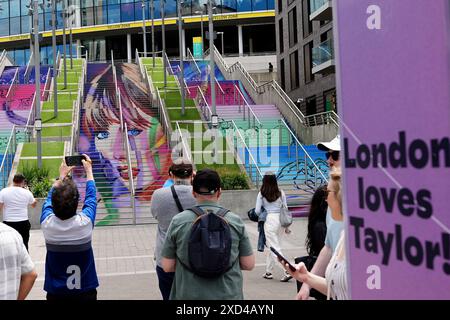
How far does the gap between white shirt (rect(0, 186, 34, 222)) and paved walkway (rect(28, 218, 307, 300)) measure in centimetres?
102

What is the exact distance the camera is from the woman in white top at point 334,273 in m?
2.74

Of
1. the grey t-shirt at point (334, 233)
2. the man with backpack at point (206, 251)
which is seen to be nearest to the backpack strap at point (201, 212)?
the man with backpack at point (206, 251)

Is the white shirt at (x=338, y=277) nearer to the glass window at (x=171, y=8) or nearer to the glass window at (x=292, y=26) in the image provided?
the glass window at (x=292, y=26)

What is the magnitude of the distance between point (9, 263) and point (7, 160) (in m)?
18.0

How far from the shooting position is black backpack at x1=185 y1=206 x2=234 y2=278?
11.2 ft

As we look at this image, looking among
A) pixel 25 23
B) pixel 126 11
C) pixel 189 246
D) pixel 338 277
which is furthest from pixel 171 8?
pixel 338 277

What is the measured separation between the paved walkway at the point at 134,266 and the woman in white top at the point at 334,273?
13.7 ft

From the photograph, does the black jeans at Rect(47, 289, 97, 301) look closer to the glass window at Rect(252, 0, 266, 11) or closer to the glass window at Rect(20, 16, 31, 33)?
the glass window at Rect(252, 0, 266, 11)

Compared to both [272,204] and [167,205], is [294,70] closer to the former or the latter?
[272,204]

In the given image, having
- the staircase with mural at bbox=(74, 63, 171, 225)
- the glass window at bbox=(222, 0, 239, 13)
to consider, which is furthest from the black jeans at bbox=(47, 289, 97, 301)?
the glass window at bbox=(222, 0, 239, 13)

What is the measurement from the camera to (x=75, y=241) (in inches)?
175
